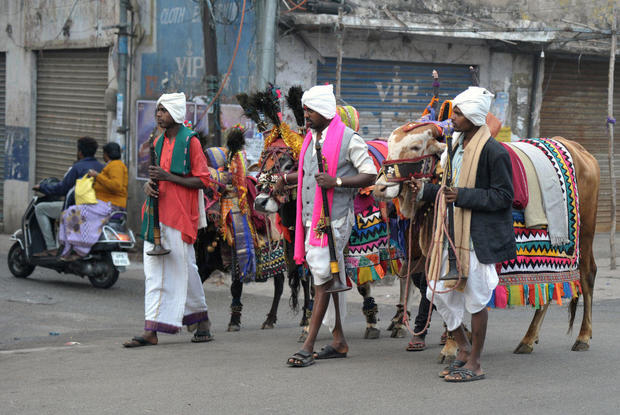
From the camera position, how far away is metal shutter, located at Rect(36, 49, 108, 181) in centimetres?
1762

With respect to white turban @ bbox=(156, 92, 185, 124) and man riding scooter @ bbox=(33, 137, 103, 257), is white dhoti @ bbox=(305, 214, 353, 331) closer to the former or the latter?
white turban @ bbox=(156, 92, 185, 124)

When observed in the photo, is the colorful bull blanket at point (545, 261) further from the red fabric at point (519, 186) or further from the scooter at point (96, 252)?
the scooter at point (96, 252)

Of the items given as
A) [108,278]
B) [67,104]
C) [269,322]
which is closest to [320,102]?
[269,322]

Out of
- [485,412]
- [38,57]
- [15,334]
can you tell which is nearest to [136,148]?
[38,57]

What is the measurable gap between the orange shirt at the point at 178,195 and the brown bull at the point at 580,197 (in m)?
1.80

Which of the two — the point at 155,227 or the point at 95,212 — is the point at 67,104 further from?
the point at 155,227

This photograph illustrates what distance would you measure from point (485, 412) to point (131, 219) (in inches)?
457

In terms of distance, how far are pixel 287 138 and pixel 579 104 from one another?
36.6ft

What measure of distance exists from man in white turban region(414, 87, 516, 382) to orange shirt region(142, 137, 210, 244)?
7.72ft

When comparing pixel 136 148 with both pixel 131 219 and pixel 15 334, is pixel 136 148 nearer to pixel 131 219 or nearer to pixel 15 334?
pixel 131 219

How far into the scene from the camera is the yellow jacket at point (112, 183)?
12164 mm

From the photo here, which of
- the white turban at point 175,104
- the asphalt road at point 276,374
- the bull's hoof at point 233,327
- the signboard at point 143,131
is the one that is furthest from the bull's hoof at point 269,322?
the signboard at point 143,131

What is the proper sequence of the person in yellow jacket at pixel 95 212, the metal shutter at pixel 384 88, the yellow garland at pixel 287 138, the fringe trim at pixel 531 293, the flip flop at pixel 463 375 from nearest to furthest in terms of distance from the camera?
the flip flop at pixel 463 375, the fringe trim at pixel 531 293, the yellow garland at pixel 287 138, the person in yellow jacket at pixel 95 212, the metal shutter at pixel 384 88

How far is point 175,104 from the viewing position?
303 inches
